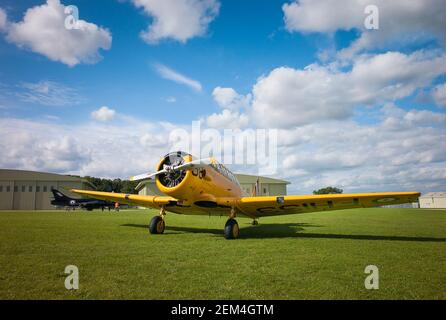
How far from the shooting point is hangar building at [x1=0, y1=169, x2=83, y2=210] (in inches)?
2349

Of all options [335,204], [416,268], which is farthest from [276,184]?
[416,268]

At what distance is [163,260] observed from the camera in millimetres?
6309

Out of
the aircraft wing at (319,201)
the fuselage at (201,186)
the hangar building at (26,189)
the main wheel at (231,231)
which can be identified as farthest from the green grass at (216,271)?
the hangar building at (26,189)

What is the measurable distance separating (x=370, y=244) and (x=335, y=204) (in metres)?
2.31

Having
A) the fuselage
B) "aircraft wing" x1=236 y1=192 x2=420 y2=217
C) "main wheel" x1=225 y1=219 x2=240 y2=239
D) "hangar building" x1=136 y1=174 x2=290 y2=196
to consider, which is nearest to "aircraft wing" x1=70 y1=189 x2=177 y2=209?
the fuselage

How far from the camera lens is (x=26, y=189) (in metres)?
61.1

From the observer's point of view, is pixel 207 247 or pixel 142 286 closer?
pixel 142 286

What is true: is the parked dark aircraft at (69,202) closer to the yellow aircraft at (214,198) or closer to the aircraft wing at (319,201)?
the yellow aircraft at (214,198)

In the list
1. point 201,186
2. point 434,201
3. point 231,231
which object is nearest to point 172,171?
point 201,186

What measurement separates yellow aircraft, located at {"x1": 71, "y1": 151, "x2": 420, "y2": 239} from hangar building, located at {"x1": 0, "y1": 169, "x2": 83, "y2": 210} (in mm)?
60379

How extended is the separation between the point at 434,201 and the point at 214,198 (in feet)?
321

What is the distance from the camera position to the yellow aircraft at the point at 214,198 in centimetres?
1055

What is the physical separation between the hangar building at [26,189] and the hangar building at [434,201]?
329 feet
